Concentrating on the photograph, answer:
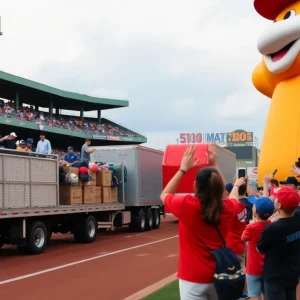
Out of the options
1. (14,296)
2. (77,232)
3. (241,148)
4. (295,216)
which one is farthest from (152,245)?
(241,148)

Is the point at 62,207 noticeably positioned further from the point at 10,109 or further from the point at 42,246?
the point at 10,109

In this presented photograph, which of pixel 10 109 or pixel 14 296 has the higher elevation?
pixel 10 109

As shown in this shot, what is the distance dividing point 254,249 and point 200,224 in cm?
182

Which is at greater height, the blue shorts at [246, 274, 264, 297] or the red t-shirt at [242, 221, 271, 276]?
the red t-shirt at [242, 221, 271, 276]

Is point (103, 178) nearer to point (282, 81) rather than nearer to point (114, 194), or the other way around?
point (114, 194)

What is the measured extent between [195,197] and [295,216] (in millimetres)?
1284

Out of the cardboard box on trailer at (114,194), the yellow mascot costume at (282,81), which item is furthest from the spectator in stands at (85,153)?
the yellow mascot costume at (282,81)

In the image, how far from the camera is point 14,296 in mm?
8453

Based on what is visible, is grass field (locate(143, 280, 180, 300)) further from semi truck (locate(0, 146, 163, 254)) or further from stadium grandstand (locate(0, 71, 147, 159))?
stadium grandstand (locate(0, 71, 147, 159))

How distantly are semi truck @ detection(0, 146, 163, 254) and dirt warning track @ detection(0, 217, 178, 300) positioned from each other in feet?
1.87

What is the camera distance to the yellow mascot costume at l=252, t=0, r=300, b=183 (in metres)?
13.1

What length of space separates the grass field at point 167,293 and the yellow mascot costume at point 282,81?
5.59m

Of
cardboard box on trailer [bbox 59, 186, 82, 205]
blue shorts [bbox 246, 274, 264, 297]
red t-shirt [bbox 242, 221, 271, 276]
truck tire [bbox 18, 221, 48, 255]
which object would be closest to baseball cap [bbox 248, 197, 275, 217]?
red t-shirt [bbox 242, 221, 271, 276]

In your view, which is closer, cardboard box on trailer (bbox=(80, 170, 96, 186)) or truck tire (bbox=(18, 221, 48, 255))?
truck tire (bbox=(18, 221, 48, 255))
